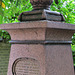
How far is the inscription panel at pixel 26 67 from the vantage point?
2.39 metres

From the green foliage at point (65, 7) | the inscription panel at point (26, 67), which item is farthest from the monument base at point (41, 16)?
the green foliage at point (65, 7)

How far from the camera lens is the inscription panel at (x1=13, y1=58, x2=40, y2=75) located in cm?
239

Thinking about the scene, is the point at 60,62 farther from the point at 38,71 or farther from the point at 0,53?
the point at 0,53

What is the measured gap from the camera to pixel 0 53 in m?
6.73

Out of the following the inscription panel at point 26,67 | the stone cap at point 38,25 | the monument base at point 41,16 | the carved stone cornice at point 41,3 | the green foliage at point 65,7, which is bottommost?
the inscription panel at point 26,67

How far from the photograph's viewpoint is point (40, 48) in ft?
7.73

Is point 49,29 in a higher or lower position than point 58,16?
lower

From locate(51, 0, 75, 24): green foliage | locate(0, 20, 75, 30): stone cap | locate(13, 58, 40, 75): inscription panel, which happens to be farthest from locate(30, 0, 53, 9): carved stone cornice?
locate(51, 0, 75, 24): green foliage

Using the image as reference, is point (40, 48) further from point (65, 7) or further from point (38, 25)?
point (65, 7)

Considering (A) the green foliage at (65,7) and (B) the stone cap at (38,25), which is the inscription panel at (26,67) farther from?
(A) the green foliage at (65,7)

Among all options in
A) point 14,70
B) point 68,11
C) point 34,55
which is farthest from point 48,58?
point 68,11

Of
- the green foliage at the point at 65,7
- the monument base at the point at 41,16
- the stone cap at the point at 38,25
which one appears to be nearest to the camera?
the stone cap at the point at 38,25

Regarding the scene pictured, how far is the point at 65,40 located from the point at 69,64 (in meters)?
0.35

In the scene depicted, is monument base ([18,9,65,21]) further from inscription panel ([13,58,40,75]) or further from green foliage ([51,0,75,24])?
green foliage ([51,0,75,24])
